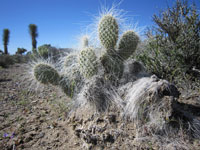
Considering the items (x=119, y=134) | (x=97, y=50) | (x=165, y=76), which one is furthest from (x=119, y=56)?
(x=119, y=134)

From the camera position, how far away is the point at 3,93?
413 cm

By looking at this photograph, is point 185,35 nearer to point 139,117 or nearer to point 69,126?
point 139,117

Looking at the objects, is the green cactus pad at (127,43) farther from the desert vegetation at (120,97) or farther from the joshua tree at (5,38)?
the joshua tree at (5,38)

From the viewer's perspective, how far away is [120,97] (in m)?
2.21

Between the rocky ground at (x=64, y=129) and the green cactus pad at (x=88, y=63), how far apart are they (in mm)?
669

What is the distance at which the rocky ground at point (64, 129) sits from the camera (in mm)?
1823

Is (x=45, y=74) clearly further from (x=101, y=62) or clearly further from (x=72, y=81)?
(x=101, y=62)

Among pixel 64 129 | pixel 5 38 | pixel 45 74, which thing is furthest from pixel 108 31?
pixel 5 38

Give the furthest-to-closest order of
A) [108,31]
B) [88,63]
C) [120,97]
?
[108,31], [88,63], [120,97]

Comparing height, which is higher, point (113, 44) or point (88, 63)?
point (113, 44)

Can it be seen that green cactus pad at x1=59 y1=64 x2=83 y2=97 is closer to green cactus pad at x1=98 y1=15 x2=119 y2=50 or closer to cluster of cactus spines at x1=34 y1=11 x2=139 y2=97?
cluster of cactus spines at x1=34 y1=11 x2=139 y2=97

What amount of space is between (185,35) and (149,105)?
1.99 meters

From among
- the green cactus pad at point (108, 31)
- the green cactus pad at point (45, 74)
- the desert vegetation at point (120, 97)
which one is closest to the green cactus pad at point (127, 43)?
Result: the desert vegetation at point (120, 97)

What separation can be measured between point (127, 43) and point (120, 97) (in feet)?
3.69
